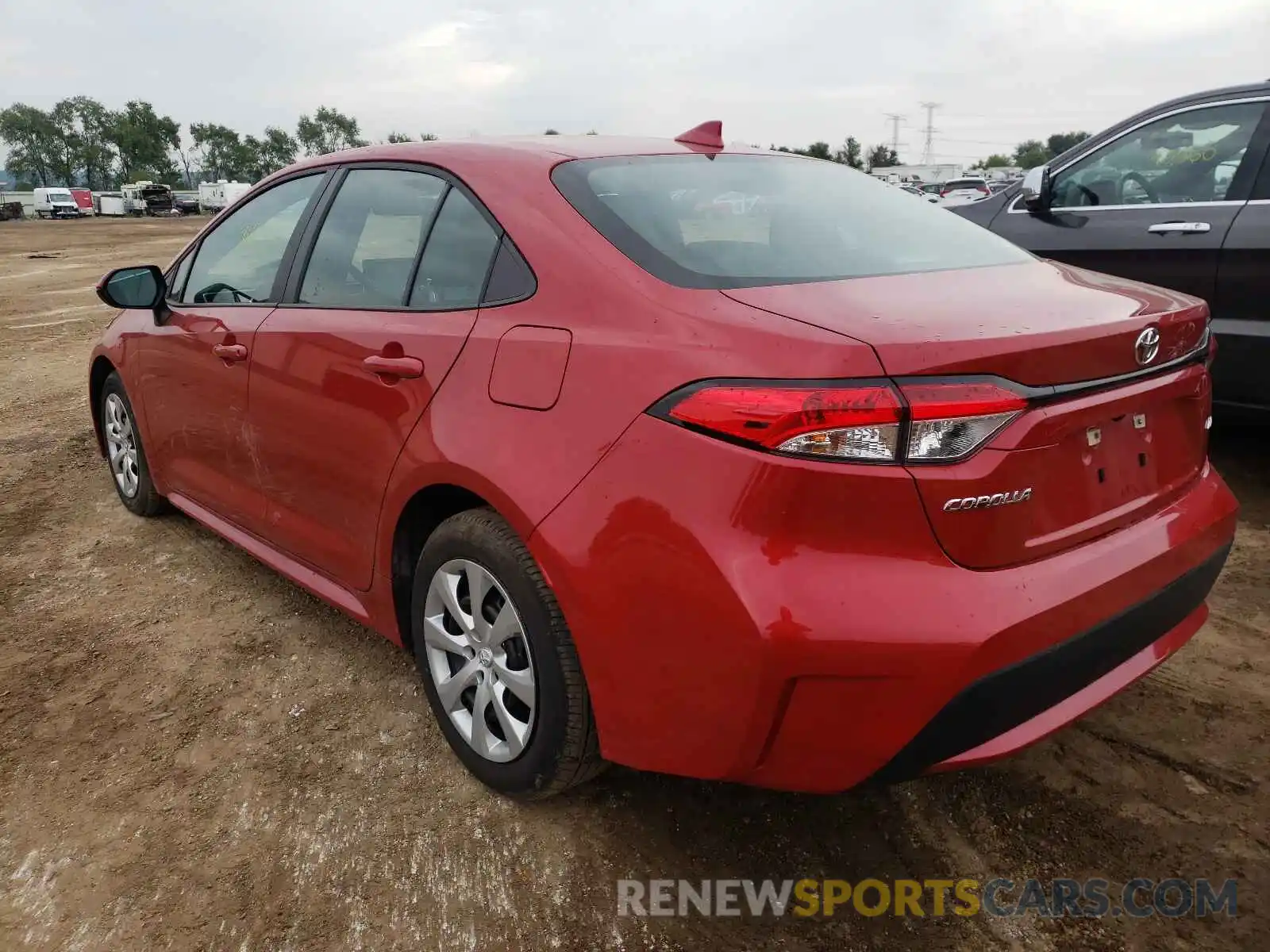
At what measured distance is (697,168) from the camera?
2553mm

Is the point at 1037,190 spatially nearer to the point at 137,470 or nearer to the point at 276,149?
the point at 137,470

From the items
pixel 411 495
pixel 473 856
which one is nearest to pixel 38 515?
pixel 411 495

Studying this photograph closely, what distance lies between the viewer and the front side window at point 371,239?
256 centimetres

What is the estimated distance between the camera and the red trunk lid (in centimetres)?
164

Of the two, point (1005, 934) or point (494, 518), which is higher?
point (494, 518)

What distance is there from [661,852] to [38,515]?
3807 mm

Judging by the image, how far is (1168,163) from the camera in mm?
4434

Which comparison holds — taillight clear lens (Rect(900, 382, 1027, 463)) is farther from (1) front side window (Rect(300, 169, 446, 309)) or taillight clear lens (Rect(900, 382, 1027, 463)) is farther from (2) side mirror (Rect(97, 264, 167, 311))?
(2) side mirror (Rect(97, 264, 167, 311))

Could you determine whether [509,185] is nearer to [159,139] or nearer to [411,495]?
[411,495]

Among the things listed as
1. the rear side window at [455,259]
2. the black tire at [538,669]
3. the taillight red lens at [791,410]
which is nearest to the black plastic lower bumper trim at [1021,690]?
the taillight red lens at [791,410]

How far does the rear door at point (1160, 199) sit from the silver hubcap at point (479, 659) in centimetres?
364

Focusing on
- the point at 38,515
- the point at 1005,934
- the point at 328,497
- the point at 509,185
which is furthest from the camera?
the point at 38,515

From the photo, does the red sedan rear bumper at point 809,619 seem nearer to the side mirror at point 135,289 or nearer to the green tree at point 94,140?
the side mirror at point 135,289

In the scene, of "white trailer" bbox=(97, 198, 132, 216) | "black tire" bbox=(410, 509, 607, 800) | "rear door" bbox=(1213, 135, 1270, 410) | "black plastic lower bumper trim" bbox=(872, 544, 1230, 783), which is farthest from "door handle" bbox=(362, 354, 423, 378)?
"white trailer" bbox=(97, 198, 132, 216)
